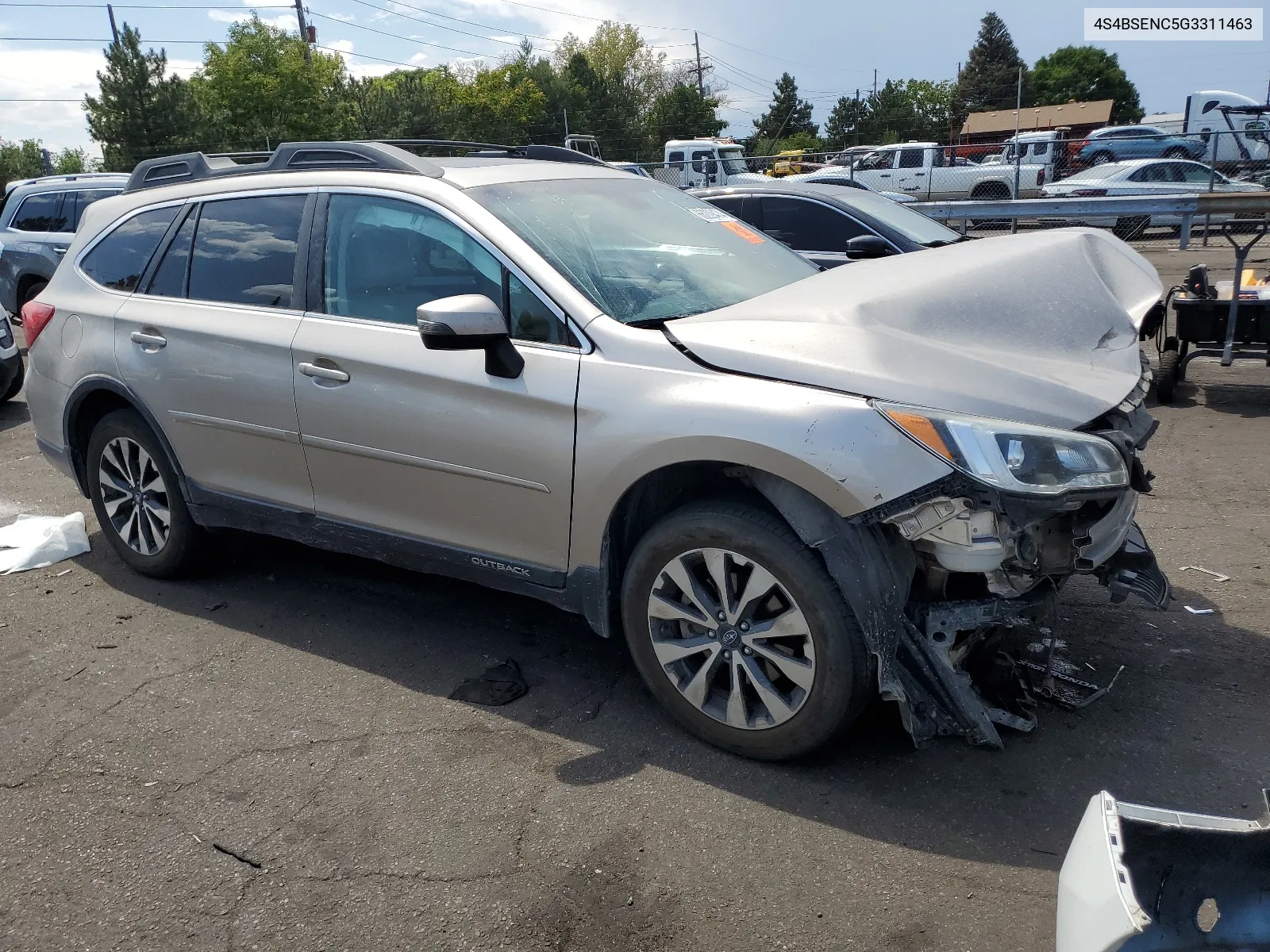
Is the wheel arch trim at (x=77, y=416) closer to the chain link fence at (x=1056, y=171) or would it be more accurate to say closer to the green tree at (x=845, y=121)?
the chain link fence at (x=1056, y=171)

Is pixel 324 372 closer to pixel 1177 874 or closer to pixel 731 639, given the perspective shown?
pixel 731 639

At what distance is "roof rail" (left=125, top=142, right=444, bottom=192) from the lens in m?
4.01

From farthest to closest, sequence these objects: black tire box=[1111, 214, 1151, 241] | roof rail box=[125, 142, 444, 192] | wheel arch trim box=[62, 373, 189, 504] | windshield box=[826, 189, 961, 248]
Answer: black tire box=[1111, 214, 1151, 241] → windshield box=[826, 189, 961, 248] → wheel arch trim box=[62, 373, 189, 504] → roof rail box=[125, 142, 444, 192]

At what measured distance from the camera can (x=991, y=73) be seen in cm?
8138

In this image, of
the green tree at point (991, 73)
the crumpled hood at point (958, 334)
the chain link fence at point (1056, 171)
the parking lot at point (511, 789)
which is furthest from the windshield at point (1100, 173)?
the green tree at point (991, 73)

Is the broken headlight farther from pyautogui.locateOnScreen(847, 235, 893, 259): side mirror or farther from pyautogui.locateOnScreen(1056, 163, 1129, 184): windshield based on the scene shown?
pyautogui.locateOnScreen(1056, 163, 1129, 184): windshield

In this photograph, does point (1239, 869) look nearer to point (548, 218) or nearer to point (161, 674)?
point (548, 218)

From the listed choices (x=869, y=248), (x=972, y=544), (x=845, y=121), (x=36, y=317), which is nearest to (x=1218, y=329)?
(x=869, y=248)

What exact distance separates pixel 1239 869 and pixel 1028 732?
144cm

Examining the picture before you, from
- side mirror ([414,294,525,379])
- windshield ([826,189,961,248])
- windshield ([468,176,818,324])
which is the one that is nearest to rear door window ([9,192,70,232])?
windshield ([826,189,961,248])

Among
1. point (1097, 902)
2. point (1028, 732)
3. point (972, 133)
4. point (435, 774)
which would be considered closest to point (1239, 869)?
point (1097, 902)

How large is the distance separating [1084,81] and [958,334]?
9576 centimetres

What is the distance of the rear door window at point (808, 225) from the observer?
8336 millimetres

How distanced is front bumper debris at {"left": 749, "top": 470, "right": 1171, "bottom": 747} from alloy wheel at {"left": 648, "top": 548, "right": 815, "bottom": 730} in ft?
0.70
